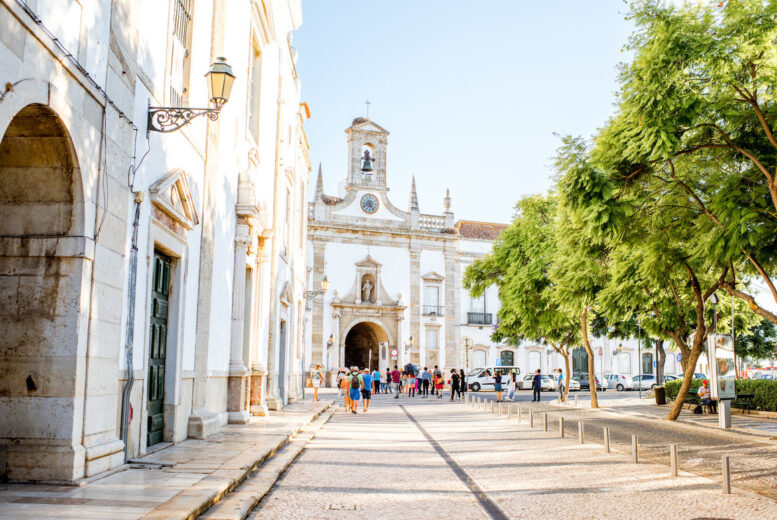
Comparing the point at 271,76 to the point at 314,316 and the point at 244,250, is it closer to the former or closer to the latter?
the point at 244,250

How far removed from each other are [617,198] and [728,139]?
2.44 metres

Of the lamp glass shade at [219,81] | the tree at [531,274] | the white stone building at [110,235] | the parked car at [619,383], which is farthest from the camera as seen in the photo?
the parked car at [619,383]

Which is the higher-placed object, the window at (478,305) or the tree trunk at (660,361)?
the window at (478,305)

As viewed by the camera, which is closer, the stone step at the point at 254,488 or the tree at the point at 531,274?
the stone step at the point at 254,488

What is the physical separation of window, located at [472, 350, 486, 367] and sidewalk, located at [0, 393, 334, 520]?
42.1 m

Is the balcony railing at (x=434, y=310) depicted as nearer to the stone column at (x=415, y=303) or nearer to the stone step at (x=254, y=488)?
the stone column at (x=415, y=303)

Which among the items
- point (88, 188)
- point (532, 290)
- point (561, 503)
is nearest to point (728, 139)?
point (561, 503)

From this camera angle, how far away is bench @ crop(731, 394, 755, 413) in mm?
22844

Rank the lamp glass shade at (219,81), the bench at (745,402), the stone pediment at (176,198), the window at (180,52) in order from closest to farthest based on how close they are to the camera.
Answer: the lamp glass shade at (219,81) < the stone pediment at (176,198) < the window at (180,52) < the bench at (745,402)

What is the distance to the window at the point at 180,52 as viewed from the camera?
36.1 feet

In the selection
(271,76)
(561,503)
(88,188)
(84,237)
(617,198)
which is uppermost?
Result: (271,76)

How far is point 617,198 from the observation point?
590 inches

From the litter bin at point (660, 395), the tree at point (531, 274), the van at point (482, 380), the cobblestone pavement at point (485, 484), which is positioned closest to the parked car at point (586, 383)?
the van at point (482, 380)

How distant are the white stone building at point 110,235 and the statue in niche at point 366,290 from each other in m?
33.2
